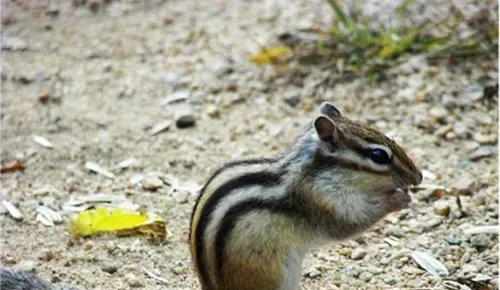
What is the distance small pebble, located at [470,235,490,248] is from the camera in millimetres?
4754

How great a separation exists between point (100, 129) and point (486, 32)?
2.25 m

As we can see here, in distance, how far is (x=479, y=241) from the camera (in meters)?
4.77

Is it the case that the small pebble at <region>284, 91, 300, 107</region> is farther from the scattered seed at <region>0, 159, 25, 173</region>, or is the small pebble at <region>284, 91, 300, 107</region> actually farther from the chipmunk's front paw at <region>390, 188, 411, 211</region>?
the chipmunk's front paw at <region>390, 188, 411, 211</region>

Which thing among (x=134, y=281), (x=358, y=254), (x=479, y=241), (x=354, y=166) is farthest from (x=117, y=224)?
(x=479, y=241)

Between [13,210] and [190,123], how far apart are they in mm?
1297

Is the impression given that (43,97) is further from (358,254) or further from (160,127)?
(358,254)

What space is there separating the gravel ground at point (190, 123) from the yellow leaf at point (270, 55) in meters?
0.10

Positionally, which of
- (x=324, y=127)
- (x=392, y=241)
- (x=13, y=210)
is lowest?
(x=13, y=210)

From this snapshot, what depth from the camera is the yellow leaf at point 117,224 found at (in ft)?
15.9

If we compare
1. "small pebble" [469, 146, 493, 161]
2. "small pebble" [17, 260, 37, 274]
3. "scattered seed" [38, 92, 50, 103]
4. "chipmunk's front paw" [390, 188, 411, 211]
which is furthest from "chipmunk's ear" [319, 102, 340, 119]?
"scattered seed" [38, 92, 50, 103]

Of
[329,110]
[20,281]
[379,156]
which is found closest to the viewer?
[20,281]

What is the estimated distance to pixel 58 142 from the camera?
231 inches

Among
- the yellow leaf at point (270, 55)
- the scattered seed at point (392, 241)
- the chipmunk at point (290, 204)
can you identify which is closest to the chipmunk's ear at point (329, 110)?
the chipmunk at point (290, 204)

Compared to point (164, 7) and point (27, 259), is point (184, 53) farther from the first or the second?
point (27, 259)
